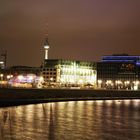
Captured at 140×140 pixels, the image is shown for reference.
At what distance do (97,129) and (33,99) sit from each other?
167 feet

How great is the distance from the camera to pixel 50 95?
10400cm

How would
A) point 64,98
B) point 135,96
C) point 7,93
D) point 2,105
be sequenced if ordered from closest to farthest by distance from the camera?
point 2,105 → point 7,93 → point 64,98 → point 135,96

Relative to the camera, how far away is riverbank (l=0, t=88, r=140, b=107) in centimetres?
8088

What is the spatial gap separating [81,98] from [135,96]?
3711 centimetres

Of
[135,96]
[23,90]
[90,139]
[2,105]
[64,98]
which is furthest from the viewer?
[135,96]

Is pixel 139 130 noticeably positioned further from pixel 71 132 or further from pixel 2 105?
pixel 2 105

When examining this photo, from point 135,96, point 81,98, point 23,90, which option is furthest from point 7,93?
point 135,96

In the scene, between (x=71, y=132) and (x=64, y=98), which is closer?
(x=71, y=132)

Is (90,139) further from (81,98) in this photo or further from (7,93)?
(81,98)

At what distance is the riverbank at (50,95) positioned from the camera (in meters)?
80.9

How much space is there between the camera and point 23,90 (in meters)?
88.9

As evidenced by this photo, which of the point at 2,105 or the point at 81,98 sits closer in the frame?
the point at 2,105

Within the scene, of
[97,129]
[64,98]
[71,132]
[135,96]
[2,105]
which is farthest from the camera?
[135,96]

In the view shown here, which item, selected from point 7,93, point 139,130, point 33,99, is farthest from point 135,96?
point 139,130
